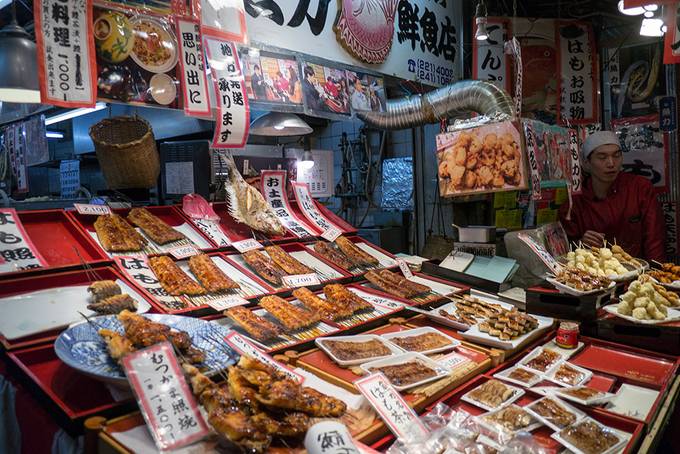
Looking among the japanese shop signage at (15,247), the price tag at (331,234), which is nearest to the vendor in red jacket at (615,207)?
the price tag at (331,234)

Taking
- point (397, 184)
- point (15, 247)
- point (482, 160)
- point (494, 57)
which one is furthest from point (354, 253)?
point (397, 184)

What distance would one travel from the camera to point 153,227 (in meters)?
4.09

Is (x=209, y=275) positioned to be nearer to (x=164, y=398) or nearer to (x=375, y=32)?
(x=164, y=398)

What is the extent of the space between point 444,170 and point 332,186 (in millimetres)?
6695

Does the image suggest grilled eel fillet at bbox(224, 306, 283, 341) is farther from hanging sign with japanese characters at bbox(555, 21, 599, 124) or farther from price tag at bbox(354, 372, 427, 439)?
hanging sign with japanese characters at bbox(555, 21, 599, 124)

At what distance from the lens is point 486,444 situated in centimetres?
216

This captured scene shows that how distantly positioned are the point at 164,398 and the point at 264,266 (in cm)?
213

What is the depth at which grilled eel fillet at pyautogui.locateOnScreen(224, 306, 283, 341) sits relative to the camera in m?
2.99

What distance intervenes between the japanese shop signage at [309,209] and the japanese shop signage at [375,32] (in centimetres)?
159

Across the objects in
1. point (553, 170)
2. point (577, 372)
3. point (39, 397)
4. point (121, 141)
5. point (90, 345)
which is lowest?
point (577, 372)

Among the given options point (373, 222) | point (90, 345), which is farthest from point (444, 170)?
point (373, 222)

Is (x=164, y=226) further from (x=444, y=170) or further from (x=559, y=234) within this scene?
(x=559, y=234)

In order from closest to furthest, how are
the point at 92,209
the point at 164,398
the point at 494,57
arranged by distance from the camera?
the point at 164,398
the point at 92,209
the point at 494,57

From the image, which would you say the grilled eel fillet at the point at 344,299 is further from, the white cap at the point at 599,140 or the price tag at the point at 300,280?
the white cap at the point at 599,140
